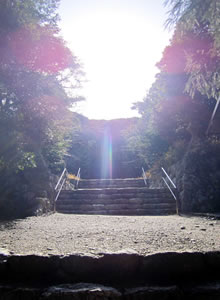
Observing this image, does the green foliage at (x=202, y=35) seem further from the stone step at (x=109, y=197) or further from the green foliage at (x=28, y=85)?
the green foliage at (x=28, y=85)

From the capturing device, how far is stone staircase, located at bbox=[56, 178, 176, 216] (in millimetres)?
5250

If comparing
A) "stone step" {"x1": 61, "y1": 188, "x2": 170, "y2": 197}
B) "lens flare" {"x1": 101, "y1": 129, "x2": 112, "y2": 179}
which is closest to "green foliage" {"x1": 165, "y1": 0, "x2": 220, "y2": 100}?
"stone step" {"x1": 61, "y1": 188, "x2": 170, "y2": 197}

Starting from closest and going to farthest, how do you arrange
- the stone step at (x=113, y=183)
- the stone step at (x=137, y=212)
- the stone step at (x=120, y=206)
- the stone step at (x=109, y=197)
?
the stone step at (x=137, y=212) → the stone step at (x=120, y=206) → the stone step at (x=109, y=197) → the stone step at (x=113, y=183)

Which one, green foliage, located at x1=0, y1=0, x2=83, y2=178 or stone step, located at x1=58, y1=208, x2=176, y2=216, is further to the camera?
stone step, located at x1=58, y1=208, x2=176, y2=216

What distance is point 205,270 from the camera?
1538 millimetres

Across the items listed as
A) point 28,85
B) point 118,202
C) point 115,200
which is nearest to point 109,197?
point 115,200

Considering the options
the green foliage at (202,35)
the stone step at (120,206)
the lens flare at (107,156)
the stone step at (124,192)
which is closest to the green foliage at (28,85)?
the stone step at (124,192)

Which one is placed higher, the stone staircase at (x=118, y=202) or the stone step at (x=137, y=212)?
the stone staircase at (x=118, y=202)

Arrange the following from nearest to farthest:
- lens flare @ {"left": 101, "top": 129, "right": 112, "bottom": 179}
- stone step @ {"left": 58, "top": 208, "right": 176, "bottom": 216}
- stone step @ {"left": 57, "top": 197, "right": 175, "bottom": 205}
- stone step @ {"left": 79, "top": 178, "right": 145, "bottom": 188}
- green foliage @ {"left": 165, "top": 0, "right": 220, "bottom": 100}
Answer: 1. green foliage @ {"left": 165, "top": 0, "right": 220, "bottom": 100}
2. stone step @ {"left": 58, "top": 208, "right": 176, "bottom": 216}
3. stone step @ {"left": 57, "top": 197, "right": 175, "bottom": 205}
4. stone step @ {"left": 79, "top": 178, "right": 145, "bottom": 188}
5. lens flare @ {"left": 101, "top": 129, "right": 112, "bottom": 179}

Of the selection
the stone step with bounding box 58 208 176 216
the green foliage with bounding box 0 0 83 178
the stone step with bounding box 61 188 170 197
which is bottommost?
the stone step with bounding box 58 208 176 216

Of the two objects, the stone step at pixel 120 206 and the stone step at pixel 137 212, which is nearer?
the stone step at pixel 137 212

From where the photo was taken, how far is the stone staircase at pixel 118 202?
5.25 m

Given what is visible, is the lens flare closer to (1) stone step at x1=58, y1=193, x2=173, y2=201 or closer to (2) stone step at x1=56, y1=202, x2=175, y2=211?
(1) stone step at x1=58, y1=193, x2=173, y2=201

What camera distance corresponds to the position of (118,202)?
564 cm
